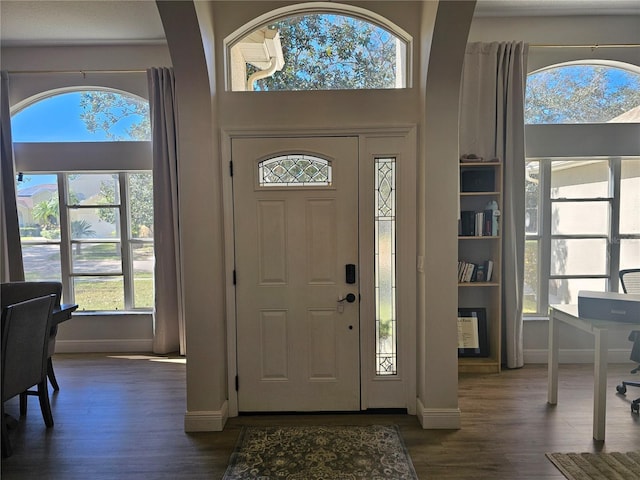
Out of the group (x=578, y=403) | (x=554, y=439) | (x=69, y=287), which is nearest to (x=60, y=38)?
(x=69, y=287)

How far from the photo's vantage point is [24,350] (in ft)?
8.84

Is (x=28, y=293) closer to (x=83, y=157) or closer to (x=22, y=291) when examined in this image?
(x=22, y=291)

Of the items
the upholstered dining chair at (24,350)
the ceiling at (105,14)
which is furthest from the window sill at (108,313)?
the ceiling at (105,14)

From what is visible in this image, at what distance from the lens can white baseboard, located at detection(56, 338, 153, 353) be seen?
463 cm

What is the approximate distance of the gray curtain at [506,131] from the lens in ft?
12.8

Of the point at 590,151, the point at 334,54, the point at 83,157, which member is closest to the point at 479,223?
the point at 590,151

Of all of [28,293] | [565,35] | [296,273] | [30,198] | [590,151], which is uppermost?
[565,35]

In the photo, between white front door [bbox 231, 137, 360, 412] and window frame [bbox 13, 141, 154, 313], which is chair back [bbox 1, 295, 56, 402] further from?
window frame [bbox 13, 141, 154, 313]

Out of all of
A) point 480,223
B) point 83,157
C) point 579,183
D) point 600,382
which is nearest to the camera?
point 600,382

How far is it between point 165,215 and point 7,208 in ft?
6.04

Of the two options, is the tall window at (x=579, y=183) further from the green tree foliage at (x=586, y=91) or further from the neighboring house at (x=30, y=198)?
the neighboring house at (x=30, y=198)

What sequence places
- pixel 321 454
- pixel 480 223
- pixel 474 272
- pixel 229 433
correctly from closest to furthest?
pixel 321 454
pixel 229 433
pixel 480 223
pixel 474 272

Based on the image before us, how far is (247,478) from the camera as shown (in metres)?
2.29

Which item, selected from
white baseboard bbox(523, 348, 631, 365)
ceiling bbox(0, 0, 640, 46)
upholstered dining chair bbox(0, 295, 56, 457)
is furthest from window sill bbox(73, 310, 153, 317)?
white baseboard bbox(523, 348, 631, 365)
